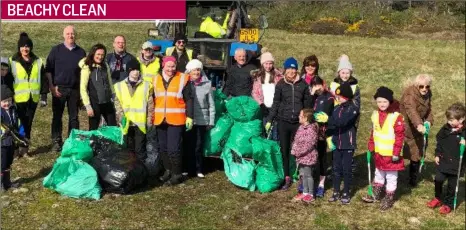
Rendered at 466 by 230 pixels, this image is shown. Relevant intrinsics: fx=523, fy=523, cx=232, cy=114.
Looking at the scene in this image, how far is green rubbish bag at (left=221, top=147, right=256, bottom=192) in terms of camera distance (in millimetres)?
6098

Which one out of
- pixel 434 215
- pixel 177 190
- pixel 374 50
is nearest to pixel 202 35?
pixel 177 190

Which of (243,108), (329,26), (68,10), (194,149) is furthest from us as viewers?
(329,26)

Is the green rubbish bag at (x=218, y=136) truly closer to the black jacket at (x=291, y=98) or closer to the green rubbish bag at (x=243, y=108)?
the green rubbish bag at (x=243, y=108)

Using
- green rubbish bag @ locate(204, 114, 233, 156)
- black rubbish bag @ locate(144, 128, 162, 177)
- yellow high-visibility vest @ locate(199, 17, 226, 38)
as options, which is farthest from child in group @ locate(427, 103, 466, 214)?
yellow high-visibility vest @ locate(199, 17, 226, 38)

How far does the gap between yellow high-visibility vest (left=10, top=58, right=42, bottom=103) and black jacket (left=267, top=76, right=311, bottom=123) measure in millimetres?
3172

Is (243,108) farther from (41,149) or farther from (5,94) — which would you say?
(41,149)

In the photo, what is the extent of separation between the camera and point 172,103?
5891 mm

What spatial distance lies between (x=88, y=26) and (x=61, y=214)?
22301mm

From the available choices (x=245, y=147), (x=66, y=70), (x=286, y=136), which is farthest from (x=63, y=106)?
(x=286, y=136)

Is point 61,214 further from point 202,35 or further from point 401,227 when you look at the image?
point 202,35

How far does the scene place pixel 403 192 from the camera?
20.6 ft

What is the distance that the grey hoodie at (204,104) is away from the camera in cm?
607

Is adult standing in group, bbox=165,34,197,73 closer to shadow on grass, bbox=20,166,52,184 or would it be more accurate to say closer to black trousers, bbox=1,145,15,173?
shadow on grass, bbox=20,166,52,184

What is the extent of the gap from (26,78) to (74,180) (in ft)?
6.12
